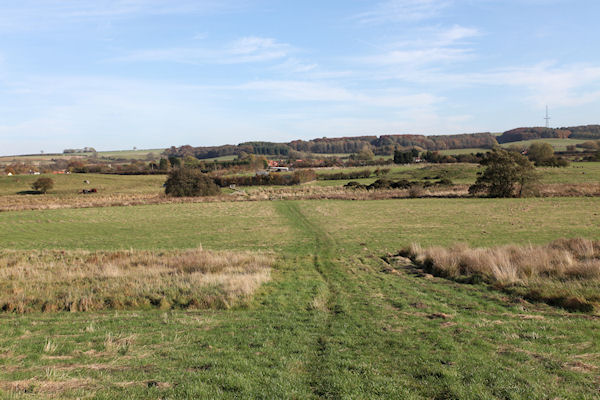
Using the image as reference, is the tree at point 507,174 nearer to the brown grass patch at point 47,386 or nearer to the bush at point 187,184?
the bush at point 187,184

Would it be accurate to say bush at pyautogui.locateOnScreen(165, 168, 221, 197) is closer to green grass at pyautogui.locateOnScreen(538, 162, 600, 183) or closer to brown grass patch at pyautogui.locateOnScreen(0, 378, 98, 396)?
green grass at pyautogui.locateOnScreen(538, 162, 600, 183)

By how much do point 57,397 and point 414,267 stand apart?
1686 centimetres

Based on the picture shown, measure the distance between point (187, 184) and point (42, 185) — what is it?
4032cm

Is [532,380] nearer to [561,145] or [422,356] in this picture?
[422,356]

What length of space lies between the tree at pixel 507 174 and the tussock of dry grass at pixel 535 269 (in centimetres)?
3869

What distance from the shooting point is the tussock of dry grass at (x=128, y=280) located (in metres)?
14.3

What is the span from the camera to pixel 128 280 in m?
17.1

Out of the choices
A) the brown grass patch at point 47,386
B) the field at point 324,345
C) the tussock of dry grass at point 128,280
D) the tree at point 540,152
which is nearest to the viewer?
the brown grass patch at point 47,386

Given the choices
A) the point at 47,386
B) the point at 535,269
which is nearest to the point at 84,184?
the point at 535,269

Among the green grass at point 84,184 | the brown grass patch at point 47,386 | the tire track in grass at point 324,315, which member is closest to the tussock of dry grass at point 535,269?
the tire track in grass at point 324,315

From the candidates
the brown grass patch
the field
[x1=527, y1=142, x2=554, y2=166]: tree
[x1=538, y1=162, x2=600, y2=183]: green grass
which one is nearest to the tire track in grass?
the field

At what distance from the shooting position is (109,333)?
10.5 m

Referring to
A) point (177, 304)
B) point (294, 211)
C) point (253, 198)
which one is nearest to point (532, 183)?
point (294, 211)

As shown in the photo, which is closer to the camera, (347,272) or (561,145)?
(347,272)
